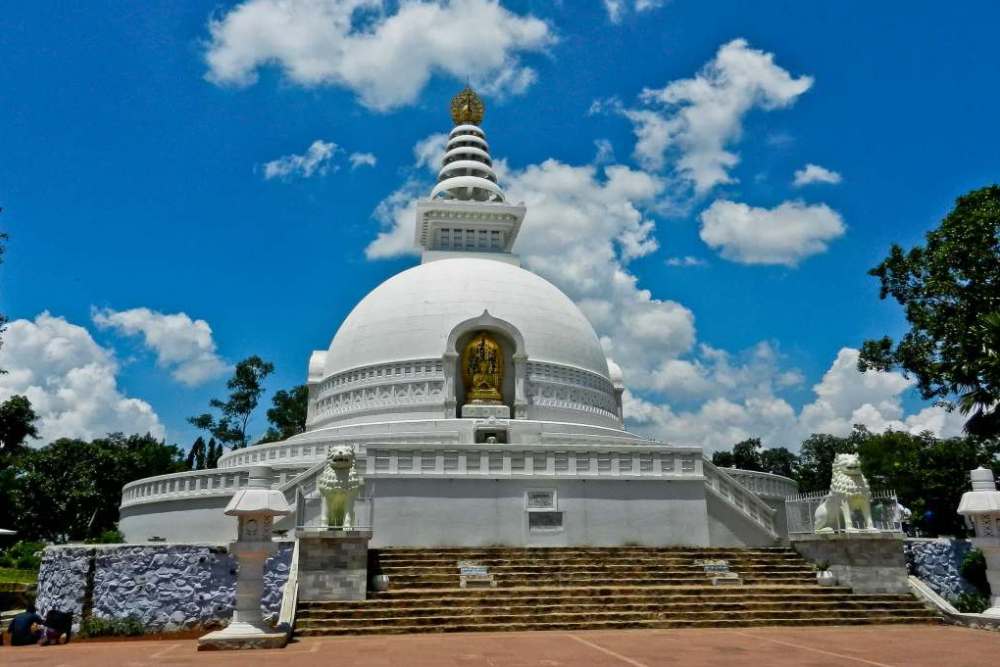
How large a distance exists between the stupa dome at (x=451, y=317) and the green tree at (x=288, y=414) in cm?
2385

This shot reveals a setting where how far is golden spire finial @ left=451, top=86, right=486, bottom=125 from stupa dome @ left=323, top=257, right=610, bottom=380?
13.7 m

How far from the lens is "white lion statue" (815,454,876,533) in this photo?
15875 mm

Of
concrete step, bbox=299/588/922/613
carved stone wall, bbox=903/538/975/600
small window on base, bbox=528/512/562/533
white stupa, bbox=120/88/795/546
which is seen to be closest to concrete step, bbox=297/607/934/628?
concrete step, bbox=299/588/922/613

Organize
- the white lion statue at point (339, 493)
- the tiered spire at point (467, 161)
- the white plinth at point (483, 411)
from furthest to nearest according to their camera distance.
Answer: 1. the tiered spire at point (467, 161)
2. the white plinth at point (483, 411)
3. the white lion statue at point (339, 493)

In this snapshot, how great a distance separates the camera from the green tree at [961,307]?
2095 centimetres

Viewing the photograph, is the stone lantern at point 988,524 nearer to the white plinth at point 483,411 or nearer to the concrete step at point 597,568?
the concrete step at point 597,568

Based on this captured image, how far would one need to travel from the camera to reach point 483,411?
26562 millimetres

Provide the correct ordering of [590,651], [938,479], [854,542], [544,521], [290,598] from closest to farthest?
[590,651] → [290,598] → [854,542] → [544,521] → [938,479]

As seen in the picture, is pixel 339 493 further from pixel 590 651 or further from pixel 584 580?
pixel 590 651

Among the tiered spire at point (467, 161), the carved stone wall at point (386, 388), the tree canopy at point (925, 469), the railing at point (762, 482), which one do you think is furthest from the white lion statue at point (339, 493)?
the tiered spire at point (467, 161)

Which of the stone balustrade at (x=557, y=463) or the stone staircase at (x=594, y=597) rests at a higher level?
the stone balustrade at (x=557, y=463)

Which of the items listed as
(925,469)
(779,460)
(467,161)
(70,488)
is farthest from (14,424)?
(779,460)

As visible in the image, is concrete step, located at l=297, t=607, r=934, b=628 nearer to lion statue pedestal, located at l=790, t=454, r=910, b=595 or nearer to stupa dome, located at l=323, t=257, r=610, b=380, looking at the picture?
lion statue pedestal, located at l=790, t=454, r=910, b=595

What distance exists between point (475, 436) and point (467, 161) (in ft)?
65.2
